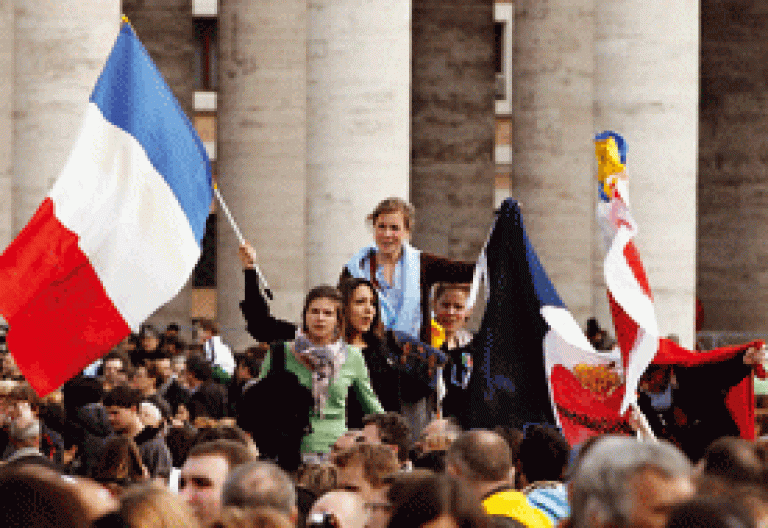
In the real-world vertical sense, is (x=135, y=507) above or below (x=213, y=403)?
above

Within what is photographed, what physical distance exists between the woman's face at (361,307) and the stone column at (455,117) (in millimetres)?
35461

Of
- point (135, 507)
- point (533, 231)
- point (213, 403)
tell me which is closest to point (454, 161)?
point (533, 231)

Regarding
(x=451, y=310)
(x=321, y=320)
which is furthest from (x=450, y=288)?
(x=321, y=320)

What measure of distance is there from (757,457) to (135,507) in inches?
150

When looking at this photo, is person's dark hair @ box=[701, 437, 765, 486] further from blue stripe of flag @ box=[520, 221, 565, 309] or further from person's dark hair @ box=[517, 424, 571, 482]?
blue stripe of flag @ box=[520, 221, 565, 309]

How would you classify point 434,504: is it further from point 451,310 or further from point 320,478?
point 451,310

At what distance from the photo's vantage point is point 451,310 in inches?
686

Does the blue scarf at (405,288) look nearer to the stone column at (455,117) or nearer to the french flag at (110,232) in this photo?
the french flag at (110,232)

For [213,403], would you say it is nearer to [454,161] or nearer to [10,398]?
[10,398]

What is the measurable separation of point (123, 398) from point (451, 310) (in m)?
2.87

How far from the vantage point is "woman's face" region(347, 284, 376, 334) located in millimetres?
15367

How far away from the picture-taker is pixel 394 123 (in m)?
35.8

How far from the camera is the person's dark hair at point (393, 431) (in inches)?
534

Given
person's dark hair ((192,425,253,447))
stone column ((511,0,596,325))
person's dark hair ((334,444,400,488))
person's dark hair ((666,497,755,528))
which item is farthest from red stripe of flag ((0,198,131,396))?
stone column ((511,0,596,325))
